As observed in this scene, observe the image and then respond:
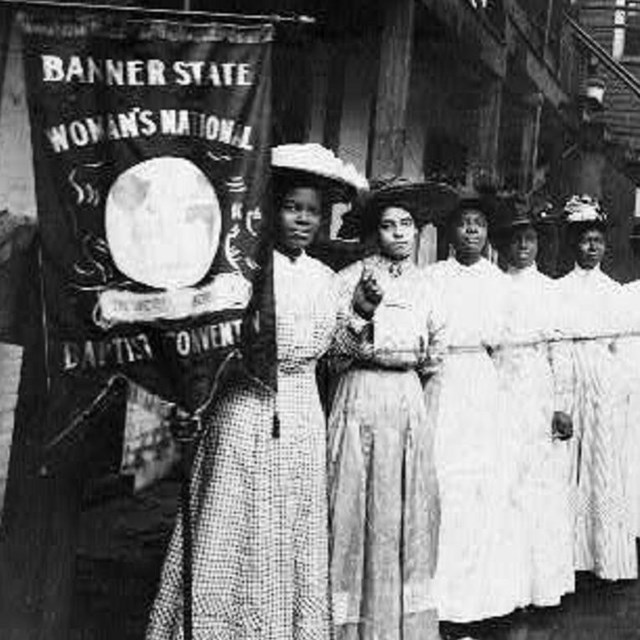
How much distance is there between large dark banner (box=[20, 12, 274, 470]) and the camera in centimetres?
328

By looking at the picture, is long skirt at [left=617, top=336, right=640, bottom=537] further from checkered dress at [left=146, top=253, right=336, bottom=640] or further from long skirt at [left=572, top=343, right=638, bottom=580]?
checkered dress at [left=146, top=253, right=336, bottom=640]

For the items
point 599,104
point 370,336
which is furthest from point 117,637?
point 599,104

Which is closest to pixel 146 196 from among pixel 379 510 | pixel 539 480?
pixel 379 510

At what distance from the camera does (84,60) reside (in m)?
3.29

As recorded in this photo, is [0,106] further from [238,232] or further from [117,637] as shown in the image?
[117,637]

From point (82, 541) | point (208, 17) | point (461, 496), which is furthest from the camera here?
point (82, 541)

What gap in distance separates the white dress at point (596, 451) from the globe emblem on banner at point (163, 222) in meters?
3.71

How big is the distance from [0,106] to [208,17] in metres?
2.08

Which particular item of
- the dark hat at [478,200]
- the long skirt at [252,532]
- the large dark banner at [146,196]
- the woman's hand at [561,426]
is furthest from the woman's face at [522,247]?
the large dark banner at [146,196]

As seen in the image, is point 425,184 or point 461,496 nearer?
point 425,184

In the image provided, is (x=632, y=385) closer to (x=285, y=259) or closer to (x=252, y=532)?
(x=285, y=259)

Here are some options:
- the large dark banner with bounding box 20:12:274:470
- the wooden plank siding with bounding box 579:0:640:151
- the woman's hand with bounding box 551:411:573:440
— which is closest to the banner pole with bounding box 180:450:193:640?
the large dark banner with bounding box 20:12:274:470

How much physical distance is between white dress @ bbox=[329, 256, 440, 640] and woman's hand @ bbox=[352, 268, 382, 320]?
1.5 inches

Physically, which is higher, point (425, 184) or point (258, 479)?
point (425, 184)
